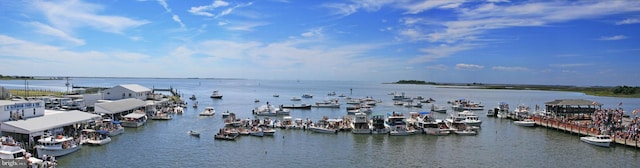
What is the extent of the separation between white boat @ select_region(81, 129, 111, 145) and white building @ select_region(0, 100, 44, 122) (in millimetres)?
4045

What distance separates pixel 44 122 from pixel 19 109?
2.37 metres

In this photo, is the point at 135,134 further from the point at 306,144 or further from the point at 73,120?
the point at 306,144

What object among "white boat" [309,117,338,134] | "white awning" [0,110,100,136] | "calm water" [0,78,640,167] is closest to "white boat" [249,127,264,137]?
"calm water" [0,78,640,167]

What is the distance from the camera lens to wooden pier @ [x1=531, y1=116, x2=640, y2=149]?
35.8 metres

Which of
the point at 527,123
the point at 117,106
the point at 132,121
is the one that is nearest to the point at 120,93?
the point at 117,106

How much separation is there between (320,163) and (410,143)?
1192 centimetres

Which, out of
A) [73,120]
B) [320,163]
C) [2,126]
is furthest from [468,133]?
[2,126]

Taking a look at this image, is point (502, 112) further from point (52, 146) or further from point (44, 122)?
point (44, 122)

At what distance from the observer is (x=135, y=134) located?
4128 cm

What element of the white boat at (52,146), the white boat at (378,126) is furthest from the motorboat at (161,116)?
the white boat at (378,126)

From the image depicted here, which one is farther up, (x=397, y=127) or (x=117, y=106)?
(x=117, y=106)

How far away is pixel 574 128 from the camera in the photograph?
144ft

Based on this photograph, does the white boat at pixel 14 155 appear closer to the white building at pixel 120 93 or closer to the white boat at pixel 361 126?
the white boat at pixel 361 126

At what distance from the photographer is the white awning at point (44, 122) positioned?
30.3m
